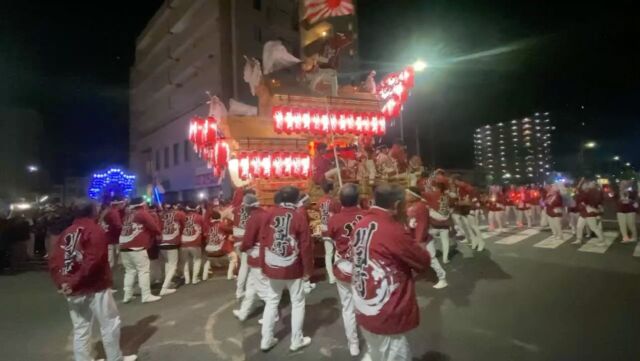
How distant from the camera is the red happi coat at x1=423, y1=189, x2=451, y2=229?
32.9ft

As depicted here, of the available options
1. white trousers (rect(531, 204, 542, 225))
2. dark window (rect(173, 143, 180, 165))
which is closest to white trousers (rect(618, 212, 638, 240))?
white trousers (rect(531, 204, 542, 225))

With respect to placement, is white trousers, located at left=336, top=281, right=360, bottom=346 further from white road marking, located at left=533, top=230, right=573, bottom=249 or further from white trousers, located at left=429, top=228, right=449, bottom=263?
white road marking, located at left=533, top=230, right=573, bottom=249

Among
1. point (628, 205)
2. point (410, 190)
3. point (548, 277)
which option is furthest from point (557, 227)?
point (410, 190)

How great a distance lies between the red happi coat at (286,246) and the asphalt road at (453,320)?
3.84ft

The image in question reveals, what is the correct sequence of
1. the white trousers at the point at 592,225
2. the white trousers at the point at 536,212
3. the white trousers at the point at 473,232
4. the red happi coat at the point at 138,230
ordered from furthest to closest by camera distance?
the white trousers at the point at 536,212 → the white trousers at the point at 592,225 → the white trousers at the point at 473,232 → the red happi coat at the point at 138,230

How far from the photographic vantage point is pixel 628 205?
12.5 meters

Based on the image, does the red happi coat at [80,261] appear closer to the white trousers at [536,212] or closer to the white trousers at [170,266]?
the white trousers at [170,266]

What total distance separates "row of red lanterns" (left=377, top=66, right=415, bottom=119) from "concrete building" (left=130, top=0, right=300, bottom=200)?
18495 mm

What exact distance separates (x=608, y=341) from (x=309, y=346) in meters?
4.09

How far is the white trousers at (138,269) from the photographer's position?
8398 millimetres

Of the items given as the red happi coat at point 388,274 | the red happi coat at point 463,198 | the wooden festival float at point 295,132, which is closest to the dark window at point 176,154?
the wooden festival float at point 295,132

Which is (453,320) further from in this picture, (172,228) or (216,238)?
(172,228)

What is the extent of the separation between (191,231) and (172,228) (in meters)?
0.48

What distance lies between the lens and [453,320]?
646 cm
